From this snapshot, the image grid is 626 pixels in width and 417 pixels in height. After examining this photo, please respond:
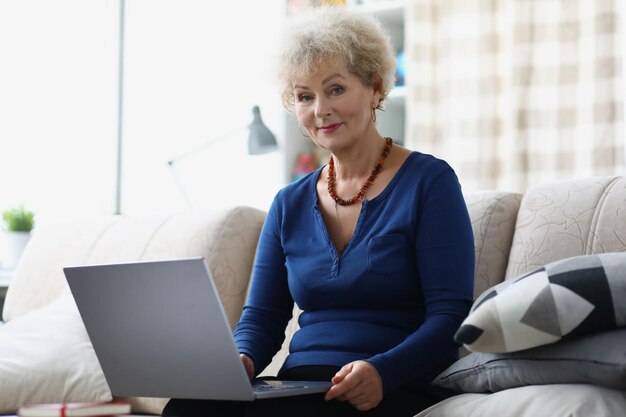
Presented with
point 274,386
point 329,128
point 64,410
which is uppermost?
point 329,128

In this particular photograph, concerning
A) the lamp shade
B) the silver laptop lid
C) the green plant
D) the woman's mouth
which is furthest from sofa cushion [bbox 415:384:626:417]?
the green plant

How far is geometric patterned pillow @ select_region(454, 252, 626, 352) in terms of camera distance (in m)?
1.21

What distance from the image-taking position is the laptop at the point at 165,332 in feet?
4.09

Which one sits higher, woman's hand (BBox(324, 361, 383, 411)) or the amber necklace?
the amber necklace

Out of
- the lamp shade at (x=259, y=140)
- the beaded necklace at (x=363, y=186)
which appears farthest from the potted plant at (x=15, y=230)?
the beaded necklace at (x=363, y=186)

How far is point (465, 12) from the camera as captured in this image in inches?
138

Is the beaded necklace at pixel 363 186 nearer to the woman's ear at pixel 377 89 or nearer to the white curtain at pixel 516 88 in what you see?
the woman's ear at pixel 377 89

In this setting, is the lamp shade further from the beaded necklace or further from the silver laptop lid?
the silver laptop lid

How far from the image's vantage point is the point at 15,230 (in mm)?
3430

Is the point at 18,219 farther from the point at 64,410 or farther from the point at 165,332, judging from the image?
the point at 165,332

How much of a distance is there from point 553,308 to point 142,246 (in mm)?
1382

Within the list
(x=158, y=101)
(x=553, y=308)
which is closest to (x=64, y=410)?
(x=553, y=308)

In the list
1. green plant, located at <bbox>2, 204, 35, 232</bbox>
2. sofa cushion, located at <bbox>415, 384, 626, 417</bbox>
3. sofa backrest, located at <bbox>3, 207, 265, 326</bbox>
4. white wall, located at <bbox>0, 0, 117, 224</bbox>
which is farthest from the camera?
white wall, located at <bbox>0, 0, 117, 224</bbox>

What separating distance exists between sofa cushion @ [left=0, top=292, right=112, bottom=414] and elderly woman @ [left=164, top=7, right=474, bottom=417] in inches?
19.8
